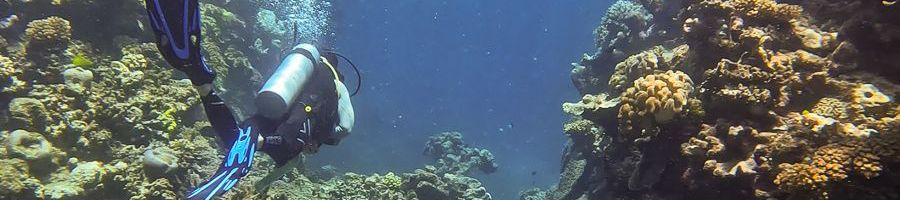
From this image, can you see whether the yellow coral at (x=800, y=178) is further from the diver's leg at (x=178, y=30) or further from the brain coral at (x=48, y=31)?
the brain coral at (x=48, y=31)

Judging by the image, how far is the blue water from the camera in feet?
188

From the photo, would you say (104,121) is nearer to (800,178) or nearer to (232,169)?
(232,169)

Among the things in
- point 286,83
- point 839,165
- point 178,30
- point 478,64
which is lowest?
point 178,30

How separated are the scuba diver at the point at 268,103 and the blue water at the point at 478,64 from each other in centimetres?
3652

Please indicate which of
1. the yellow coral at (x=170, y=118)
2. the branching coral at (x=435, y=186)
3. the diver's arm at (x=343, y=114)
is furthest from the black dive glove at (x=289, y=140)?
the branching coral at (x=435, y=186)

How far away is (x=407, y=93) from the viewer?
72.0 m

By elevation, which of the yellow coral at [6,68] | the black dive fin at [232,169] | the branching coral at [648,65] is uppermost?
the branching coral at [648,65]

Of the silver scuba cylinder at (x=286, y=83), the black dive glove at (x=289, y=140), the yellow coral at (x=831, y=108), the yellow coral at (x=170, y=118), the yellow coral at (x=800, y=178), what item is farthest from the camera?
the yellow coral at (x=170, y=118)

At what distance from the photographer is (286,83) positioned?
214 inches

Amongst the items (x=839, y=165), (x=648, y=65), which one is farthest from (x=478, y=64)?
(x=839, y=165)

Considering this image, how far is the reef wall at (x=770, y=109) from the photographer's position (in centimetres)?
362

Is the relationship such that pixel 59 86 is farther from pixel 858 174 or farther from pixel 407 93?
pixel 407 93

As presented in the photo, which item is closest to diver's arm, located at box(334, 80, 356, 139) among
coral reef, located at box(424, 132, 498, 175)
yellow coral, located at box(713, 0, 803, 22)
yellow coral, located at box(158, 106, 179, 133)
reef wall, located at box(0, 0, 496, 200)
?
reef wall, located at box(0, 0, 496, 200)

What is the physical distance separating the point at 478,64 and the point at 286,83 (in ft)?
258
